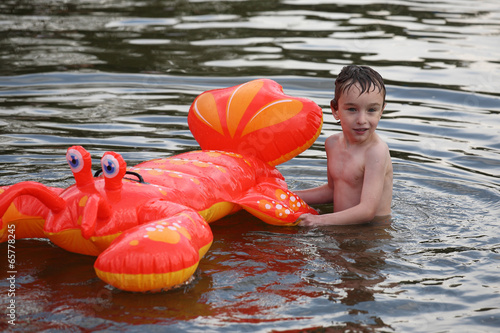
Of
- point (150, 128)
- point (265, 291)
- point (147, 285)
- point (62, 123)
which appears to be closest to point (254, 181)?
point (265, 291)

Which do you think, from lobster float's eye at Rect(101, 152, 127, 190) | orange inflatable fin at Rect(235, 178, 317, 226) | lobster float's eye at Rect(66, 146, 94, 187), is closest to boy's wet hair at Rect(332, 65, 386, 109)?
orange inflatable fin at Rect(235, 178, 317, 226)

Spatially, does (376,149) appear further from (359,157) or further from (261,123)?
(261,123)

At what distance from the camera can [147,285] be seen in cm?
317

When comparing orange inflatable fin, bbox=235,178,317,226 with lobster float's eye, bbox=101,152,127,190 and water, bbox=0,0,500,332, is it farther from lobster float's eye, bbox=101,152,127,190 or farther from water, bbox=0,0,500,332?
lobster float's eye, bbox=101,152,127,190

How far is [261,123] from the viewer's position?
15.3 ft

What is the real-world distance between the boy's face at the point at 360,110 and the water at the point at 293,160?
2.10 ft

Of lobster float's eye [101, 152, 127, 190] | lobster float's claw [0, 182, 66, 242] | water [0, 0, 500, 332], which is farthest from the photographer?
lobster float's claw [0, 182, 66, 242]

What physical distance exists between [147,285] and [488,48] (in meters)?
8.05

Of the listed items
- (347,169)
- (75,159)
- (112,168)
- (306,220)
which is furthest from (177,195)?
(347,169)

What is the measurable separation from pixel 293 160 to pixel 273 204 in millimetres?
1787

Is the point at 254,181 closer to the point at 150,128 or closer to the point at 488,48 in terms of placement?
the point at 150,128

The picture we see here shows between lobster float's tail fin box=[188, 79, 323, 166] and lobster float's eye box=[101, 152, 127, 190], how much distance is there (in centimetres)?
132

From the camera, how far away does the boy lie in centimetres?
438

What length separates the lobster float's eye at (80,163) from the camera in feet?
11.5
